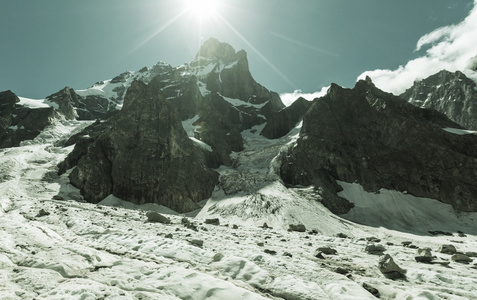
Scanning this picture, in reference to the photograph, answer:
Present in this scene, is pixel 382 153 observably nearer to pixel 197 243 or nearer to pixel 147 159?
pixel 147 159

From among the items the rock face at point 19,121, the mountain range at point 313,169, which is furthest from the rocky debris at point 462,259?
the rock face at point 19,121

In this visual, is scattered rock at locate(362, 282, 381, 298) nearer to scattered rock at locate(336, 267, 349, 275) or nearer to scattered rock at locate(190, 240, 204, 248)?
scattered rock at locate(336, 267, 349, 275)

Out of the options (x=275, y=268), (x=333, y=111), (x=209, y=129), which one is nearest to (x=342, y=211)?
(x=333, y=111)

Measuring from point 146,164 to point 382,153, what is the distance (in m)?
63.7

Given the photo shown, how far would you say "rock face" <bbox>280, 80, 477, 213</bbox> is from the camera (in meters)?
59.7

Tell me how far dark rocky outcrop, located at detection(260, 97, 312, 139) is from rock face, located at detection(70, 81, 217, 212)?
6160cm

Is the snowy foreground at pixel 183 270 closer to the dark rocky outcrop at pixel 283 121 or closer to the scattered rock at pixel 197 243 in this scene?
the scattered rock at pixel 197 243

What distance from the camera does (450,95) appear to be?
161m

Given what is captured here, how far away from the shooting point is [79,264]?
10.7m

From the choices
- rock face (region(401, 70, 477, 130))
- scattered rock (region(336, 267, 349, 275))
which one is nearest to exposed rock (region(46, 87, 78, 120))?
scattered rock (region(336, 267, 349, 275))

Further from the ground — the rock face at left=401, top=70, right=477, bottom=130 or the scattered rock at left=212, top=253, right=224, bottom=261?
the rock face at left=401, top=70, right=477, bottom=130

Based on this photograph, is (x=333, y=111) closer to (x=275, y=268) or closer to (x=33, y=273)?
(x=275, y=268)

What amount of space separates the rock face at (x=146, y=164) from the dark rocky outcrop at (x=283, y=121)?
61601 mm

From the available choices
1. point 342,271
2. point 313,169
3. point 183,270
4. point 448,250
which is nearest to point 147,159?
point 313,169
